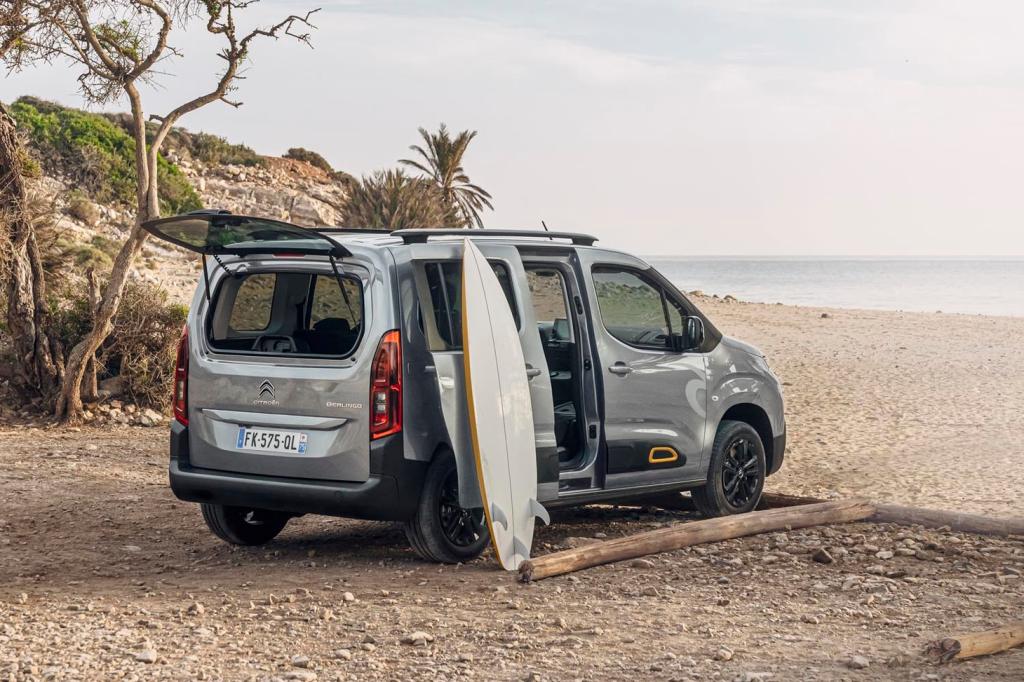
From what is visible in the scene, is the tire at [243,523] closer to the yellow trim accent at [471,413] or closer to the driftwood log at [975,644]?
the yellow trim accent at [471,413]

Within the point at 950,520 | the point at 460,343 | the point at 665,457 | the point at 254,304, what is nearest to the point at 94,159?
the point at 254,304

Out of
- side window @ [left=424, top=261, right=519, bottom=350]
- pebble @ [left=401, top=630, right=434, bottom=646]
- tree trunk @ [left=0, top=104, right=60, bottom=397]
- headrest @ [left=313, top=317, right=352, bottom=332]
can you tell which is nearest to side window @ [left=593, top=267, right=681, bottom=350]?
side window @ [left=424, top=261, right=519, bottom=350]

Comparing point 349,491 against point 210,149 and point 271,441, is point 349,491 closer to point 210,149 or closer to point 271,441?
point 271,441

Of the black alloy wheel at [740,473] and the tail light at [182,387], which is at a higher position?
the tail light at [182,387]

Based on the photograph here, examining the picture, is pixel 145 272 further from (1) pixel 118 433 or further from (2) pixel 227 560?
(2) pixel 227 560

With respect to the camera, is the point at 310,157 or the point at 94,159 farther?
the point at 310,157

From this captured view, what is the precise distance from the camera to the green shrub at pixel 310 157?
60125 millimetres

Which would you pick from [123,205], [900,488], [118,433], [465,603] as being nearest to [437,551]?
[465,603]

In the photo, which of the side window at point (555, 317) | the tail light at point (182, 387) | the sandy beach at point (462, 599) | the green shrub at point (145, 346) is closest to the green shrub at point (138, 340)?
the green shrub at point (145, 346)

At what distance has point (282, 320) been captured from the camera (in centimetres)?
779

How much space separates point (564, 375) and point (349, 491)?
6.11 ft

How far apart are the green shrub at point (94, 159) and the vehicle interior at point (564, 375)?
33469mm

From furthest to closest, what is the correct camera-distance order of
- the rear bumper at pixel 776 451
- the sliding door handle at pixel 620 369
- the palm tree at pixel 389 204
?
the palm tree at pixel 389 204
the rear bumper at pixel 776 451
the sliding door handle at pixel 620 369

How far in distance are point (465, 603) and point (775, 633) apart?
5.00 ft
